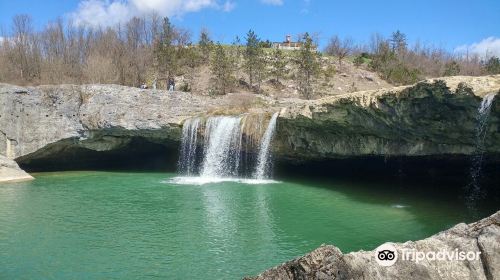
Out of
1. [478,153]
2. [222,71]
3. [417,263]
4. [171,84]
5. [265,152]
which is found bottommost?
[417,263]

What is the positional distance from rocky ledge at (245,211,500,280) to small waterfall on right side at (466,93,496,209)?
8.74 m

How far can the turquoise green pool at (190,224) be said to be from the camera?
34.3ft

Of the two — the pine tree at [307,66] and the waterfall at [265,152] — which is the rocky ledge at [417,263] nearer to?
the waterfall at [265,152]

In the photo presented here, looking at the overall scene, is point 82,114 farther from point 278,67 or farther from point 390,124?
point 278,67

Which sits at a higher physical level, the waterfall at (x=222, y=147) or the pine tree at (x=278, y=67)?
the pine tree at (x=278, y=67)

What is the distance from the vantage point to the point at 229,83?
40844mm

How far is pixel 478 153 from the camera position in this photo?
16.8 metres

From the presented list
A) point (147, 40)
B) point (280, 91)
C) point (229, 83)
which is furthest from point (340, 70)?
point (147, 40)

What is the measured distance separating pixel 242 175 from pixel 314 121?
21.5 ft

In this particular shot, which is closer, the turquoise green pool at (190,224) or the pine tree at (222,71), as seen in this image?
the turquoise green pool at (190,224)

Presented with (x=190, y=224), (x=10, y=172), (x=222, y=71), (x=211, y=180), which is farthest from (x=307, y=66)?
(x=190, y=224)

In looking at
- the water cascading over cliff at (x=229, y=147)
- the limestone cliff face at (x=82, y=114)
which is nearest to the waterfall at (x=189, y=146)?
the water cascading over cliff at (x=229, y=147)

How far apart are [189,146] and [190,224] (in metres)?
12.3

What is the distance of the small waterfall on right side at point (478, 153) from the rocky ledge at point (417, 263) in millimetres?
8736
